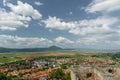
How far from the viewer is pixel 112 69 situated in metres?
18.1

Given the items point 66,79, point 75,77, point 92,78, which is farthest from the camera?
point 66,79

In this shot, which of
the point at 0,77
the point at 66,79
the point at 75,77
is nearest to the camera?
the point at 75,77

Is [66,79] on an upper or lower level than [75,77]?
lower

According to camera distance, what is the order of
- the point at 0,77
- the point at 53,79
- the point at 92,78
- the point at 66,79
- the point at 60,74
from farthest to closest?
the point at 0,77
the point at 53,79
the point at 60,74
the point at 66,79
the point at 92,78

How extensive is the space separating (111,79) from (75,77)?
17.4 ft

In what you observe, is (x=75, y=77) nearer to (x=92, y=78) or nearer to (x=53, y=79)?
(x=92, y=78)

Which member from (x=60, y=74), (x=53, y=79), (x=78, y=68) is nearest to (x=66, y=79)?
(x=60, y=74)

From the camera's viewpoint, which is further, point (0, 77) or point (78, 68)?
point (0, 77)

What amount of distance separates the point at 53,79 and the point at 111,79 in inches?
1523

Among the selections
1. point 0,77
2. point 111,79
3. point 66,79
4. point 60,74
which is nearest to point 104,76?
point 111,79

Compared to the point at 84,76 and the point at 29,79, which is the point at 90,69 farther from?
the point at 29,79

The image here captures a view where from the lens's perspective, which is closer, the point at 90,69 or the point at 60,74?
the point at 90,69

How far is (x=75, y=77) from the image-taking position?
15.8 metres

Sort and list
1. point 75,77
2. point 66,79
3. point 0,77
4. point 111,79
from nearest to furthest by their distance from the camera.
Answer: point 111,79 < point 75,77 < point 66,79 < point 0,77
